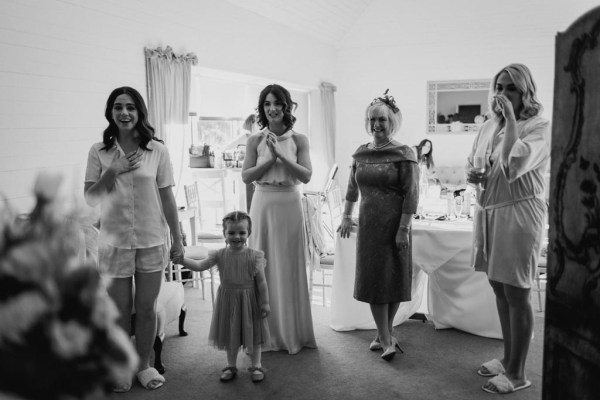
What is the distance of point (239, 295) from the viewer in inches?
114

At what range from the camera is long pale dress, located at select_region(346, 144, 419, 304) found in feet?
9.96

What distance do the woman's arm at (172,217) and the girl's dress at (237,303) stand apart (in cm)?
18

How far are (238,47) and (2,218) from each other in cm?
710

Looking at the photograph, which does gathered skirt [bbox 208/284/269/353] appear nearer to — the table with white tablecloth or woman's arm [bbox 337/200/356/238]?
woman's arm [bbox 337/200/356/238]

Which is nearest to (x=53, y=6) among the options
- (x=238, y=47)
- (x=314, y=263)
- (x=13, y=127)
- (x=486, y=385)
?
(x=13, y=127)

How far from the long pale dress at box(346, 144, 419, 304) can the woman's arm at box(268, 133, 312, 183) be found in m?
0.31

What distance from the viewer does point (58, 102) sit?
427cm

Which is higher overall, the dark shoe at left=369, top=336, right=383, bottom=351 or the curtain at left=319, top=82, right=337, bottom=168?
the curtain at left=319, top=82, right=337, bottom=168

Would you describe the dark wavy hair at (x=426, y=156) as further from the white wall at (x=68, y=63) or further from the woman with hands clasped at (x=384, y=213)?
the woman with hands clasped at (x=384, y=213)

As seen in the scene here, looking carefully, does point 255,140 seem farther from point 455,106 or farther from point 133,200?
point 455,106

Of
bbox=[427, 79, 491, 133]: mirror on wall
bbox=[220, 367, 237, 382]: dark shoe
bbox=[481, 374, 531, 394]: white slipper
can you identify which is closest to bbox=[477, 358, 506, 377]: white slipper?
bbox=[481, 374, 531, 394]: white slipper

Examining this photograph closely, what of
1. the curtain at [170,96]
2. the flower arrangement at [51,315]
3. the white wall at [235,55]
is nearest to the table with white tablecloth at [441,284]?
the white wall at [235,55]

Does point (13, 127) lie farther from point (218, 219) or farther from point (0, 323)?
point (218, 219)

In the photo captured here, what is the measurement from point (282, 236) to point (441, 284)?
4.21 ft
